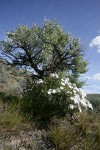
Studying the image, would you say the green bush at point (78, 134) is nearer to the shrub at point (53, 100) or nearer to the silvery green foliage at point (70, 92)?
the shrub at point (53, 100)

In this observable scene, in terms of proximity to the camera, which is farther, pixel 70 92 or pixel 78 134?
pixel 70 92

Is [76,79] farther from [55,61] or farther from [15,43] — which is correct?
[15,43]

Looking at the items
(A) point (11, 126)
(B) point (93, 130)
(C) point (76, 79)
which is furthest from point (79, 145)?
(C) point (76, 79)

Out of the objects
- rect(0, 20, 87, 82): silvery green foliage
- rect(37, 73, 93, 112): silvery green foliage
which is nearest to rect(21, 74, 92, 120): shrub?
rect(37, 73, 93, 112): silvery green foliage

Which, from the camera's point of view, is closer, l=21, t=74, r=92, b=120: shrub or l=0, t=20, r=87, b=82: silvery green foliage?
l=21, t=74, r=92, b=120: shrub

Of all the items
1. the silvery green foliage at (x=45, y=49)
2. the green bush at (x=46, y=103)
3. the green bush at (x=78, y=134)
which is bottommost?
the green bush at (x=78, y=134)

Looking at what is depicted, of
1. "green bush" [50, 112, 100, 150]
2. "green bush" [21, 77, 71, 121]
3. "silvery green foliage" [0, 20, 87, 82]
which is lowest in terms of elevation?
"green bush" [50, 112, 100, 150]

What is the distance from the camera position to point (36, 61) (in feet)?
49.4

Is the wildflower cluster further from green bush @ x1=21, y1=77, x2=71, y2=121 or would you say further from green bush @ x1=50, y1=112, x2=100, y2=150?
green bush @ x1=50, y1=112, x2=100, y2=150

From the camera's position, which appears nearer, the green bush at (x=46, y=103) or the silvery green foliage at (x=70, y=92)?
the silvery green foliage at (x=70, y=92)

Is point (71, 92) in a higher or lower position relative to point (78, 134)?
higher

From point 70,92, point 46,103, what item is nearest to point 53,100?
point 46,103

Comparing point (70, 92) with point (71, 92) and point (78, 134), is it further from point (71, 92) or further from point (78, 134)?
point (78, 134)

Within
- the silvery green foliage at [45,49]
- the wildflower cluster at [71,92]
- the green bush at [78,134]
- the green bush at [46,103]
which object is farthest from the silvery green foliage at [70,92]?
the silvery green foliage at [45,49]
